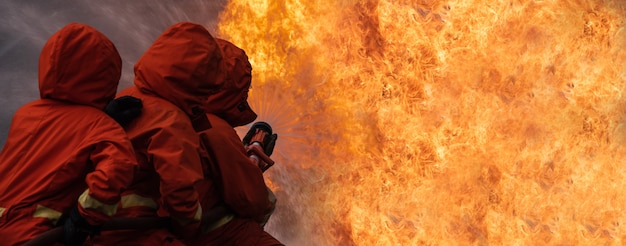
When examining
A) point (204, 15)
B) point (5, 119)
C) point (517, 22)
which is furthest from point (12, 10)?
point (517, 22)

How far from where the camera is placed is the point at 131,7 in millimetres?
8820

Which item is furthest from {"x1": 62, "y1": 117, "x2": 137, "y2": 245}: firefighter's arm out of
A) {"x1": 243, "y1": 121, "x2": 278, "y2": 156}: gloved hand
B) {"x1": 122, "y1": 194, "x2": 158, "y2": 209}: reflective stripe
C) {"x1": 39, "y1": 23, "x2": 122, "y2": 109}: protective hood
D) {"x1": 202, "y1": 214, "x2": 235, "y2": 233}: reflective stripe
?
{"x1": 243, "y1": 121, "x2": 278, "y2": 156}: gloved hand

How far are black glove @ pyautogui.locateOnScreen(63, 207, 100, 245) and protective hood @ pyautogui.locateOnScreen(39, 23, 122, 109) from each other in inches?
24.2

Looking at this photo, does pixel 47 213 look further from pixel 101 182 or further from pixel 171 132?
pixel 171 132

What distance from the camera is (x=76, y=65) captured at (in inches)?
142

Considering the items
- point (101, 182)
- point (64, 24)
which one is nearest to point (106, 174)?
point (101, 182)

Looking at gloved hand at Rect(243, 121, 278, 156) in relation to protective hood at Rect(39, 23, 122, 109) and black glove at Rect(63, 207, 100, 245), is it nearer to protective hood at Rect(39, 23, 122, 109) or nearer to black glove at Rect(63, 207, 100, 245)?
protective hood at Rect(39, 23, 122, 109)

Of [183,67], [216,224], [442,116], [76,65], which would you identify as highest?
[76,65]

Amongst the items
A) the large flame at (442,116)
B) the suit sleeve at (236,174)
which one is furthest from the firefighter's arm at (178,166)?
the large flame at (442,116)

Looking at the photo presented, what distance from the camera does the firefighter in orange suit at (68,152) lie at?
11.3 feet

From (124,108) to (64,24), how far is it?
16.8 feet

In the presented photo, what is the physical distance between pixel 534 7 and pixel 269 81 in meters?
3.24

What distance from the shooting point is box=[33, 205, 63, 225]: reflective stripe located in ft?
11.5

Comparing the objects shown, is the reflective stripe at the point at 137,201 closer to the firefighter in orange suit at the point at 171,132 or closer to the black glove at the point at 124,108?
the firefighter in orange suit at the point at 171,132
